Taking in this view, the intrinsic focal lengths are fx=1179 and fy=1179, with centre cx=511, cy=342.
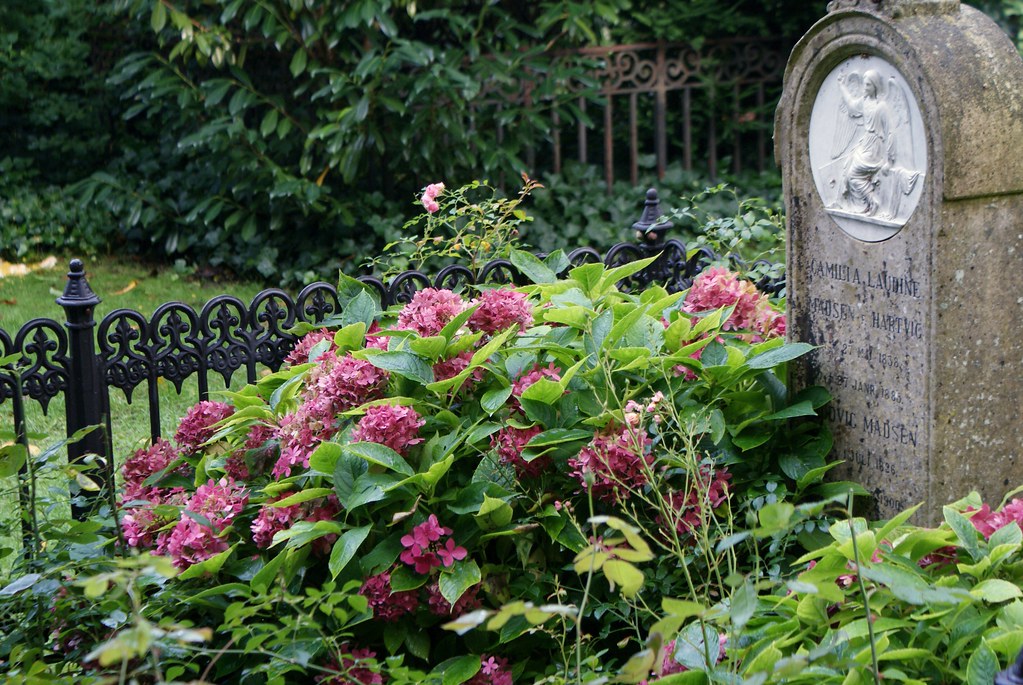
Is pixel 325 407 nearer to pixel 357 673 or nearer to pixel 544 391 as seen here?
pixel 544 391

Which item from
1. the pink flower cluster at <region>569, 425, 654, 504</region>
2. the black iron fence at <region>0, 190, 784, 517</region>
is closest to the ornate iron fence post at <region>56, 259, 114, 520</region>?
the black iron fence at <region>0, 190, 784, 517</region>

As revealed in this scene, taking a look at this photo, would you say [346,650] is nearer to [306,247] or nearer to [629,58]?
[306,247]

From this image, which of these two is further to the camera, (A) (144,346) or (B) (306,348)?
(A) (144,346)

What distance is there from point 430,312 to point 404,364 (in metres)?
0.24

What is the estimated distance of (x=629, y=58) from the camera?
29.6 feet

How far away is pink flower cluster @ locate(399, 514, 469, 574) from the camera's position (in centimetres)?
289

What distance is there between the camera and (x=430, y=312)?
3432 mm

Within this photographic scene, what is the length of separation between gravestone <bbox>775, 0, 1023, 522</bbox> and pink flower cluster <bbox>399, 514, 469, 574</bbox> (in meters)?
1.27

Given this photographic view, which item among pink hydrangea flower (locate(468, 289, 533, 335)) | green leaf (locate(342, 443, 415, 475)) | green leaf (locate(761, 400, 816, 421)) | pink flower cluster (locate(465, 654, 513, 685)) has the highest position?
pink hydrangea flower (locate(468, 289, 533, 335))

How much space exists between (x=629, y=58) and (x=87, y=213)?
4.25m

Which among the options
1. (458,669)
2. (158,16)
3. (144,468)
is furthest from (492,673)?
(158,16)

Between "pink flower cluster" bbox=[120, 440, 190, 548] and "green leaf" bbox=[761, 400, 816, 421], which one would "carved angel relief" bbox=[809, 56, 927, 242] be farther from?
"pink flower cluster" bbox=[120, 440, 190, 548]

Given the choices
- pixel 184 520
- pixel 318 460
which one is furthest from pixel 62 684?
pixel 318 460

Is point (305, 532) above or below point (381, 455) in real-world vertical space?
below
